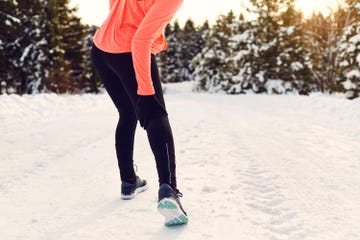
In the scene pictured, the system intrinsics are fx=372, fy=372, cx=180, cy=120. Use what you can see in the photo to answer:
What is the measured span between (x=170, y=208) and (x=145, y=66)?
0.89 meters

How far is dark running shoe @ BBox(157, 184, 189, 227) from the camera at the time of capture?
7.30 ft

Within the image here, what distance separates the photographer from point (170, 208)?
222 centimetres

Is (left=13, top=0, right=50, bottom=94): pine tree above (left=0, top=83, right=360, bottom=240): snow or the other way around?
above

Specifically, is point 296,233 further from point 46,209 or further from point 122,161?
point 46,209

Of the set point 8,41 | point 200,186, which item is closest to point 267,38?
point 8,41

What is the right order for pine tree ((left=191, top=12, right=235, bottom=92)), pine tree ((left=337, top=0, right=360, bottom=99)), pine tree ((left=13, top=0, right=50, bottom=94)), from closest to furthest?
pine tree ((left=337, top=0, right=360, bottom=99))
pine tree ((left=13, top=0, right=50, bottom=94))
pine tree ((left=191, top=12, right=235, bottom=92))

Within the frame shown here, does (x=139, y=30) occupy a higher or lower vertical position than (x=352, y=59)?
lower

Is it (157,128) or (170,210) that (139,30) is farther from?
(170,210)

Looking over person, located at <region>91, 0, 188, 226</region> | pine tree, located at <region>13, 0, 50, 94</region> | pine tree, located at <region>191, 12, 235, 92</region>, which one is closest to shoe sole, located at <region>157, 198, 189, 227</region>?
person, located at <region>91, 0, 188, 226</region>

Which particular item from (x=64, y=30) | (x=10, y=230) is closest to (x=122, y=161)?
(x=10, y=230)

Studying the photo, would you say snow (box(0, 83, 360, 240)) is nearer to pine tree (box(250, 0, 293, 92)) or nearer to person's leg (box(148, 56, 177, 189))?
person's leg (box(148, 56, 177, 189))

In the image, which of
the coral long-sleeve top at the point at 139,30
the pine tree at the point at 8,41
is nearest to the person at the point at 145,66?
the coral long-sleeve top at the point at 139,30

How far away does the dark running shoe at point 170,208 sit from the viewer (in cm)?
222

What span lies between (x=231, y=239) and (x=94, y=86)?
127 feet
